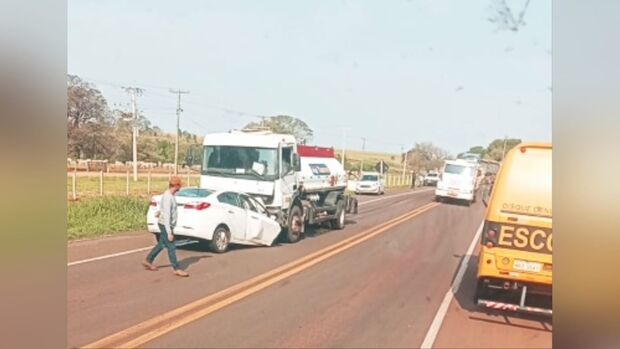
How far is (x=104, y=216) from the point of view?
3.85 ft

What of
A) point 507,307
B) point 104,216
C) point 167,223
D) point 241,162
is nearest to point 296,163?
point 241,162

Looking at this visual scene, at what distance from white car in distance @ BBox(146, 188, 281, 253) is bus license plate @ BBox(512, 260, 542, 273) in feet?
2.36

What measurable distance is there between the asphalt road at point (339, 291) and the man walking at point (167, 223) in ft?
0.07

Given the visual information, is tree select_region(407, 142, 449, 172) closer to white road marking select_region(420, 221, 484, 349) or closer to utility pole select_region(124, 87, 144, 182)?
white road marking select_region(420, 221, 484, 349)

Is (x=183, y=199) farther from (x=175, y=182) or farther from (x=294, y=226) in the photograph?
(x=294, y=226)

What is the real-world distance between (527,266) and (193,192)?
0.97 m

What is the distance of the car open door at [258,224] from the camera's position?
1.40m
